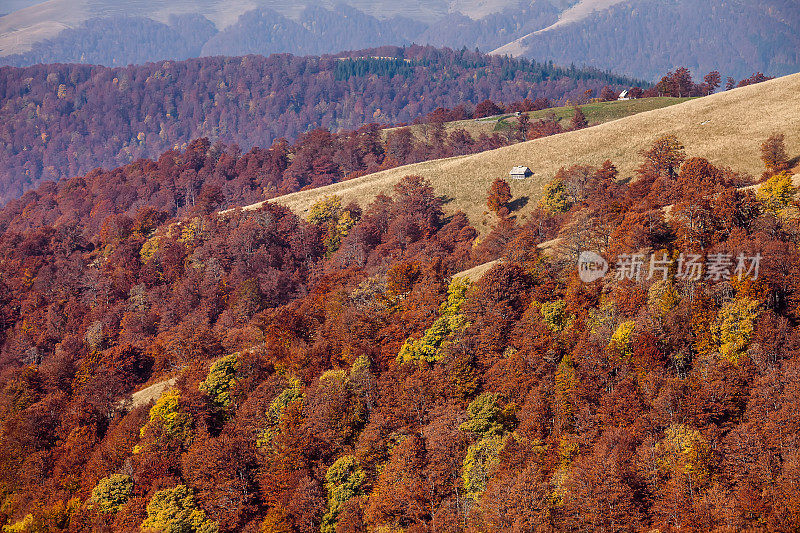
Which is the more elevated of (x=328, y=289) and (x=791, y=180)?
(x=791, y=180)

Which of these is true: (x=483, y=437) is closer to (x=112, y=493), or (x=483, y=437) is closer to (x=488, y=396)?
Answer: (x=488, y=396)

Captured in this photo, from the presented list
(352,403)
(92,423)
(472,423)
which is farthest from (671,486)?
(92,423)

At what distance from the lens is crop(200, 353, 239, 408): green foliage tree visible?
244ft

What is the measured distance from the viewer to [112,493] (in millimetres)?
64625

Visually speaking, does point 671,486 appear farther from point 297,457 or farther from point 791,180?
point 791,180

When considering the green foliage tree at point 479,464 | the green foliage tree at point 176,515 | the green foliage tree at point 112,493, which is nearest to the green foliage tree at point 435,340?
the green foliage tree at point 479,464

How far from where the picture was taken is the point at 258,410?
69.6 metres

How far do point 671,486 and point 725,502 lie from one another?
399cm

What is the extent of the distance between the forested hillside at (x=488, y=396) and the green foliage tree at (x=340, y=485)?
0.21 metres

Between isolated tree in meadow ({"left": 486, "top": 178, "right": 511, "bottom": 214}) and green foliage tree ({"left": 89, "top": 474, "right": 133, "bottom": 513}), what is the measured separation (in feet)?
230

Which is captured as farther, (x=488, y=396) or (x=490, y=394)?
(x=490, y=394)

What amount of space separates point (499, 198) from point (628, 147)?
27022mm

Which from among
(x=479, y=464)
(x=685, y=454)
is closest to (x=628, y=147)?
(x=685, y=454)

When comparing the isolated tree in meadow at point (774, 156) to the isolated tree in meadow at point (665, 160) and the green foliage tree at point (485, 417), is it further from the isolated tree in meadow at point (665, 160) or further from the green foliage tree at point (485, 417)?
the green foliage tree at point (485, 417)
